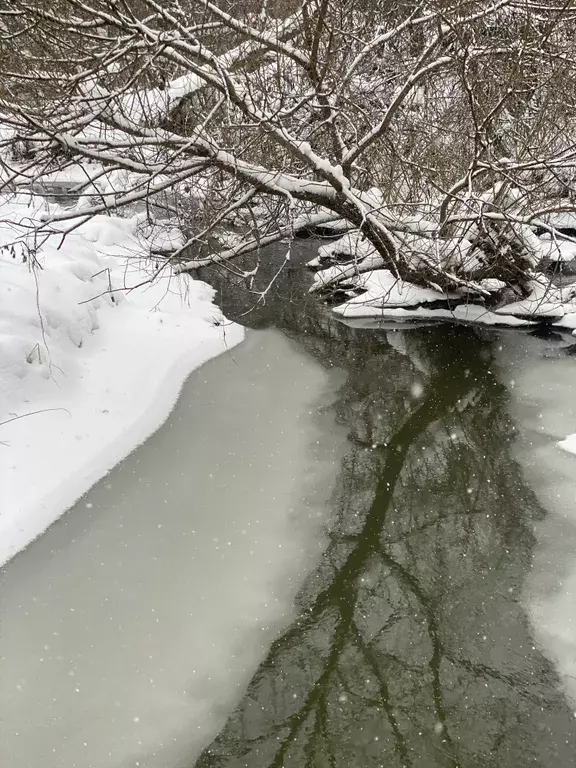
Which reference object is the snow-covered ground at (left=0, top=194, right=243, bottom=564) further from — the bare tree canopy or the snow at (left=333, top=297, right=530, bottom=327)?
the snow at (left=333, top=297, right=530, bottom=327)

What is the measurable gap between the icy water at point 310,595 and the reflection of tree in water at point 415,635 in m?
0.01

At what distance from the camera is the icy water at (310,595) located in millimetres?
3221

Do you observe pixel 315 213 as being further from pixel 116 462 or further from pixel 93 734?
pixel 93 734

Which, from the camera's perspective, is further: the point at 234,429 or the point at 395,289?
the point at 395,289

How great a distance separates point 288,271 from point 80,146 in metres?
5.59

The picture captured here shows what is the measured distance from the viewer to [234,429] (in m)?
5.93

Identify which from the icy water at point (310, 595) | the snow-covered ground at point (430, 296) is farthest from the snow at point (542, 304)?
the icy water at point (310, 595)

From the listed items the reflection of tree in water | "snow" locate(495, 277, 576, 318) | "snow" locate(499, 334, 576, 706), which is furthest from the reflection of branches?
"snow" locate(495, 277, 576, 318)

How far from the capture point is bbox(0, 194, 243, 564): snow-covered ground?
16.3ft

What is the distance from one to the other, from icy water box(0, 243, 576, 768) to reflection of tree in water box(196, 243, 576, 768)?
0.04 feet

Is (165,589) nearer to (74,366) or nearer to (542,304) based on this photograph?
(74,366)

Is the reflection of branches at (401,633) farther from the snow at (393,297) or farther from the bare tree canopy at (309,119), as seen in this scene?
the snow at (393,297)

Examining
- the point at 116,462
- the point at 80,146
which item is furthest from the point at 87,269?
the point at 116,462

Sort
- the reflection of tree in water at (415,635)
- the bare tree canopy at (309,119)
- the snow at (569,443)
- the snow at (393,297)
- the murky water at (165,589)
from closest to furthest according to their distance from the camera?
the reflection of tree in water at (415,635) → the murky water at (165,589) → the bare tree canopy at (309,119) → the snow at (569,443) → the snow at (393,297)
